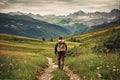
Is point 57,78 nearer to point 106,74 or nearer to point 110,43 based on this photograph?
point 106,74

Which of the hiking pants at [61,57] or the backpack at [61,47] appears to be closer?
the backpack at [61,47]

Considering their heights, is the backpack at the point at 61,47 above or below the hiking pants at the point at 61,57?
above

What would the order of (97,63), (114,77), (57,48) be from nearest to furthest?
(114,77), (97,63), (57,48)

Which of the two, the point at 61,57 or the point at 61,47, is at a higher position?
the point at 61,47

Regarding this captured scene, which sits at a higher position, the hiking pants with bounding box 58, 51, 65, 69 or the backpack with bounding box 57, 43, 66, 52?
the backpack with bounding box 57, 43, 66, 52

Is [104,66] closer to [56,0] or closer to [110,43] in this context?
[110,43]

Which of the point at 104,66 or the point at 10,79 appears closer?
the point at 10,79

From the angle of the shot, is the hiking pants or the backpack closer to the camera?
the backpack

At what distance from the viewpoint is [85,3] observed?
125 ft

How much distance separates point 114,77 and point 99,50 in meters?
11.6

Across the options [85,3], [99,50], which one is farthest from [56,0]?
[99,50]

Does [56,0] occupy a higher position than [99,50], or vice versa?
[56,0]

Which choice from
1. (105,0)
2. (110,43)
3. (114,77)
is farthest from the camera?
(105,0)

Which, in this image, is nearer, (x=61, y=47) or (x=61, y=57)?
(x=61, y=47)
